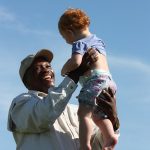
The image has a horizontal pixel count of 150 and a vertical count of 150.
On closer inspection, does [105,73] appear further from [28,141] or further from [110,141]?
[28,141]

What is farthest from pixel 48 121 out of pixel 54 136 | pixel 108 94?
pixel 108 94

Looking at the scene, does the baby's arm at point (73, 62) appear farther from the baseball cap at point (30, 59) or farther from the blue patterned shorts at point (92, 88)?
the baseball cap at point (30, 59)

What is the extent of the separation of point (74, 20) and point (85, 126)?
1248mm

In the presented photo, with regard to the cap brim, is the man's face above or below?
below

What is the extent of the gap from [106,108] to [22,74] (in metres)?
1.93

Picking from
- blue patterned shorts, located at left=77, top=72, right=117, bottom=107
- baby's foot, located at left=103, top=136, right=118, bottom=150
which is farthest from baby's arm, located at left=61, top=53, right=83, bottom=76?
baby's foot, located at left=103, top=136, right=118, bottom=150

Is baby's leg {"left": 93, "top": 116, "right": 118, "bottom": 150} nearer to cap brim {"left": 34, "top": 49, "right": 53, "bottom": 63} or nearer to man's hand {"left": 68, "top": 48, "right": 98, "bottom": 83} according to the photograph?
man's hand {"left": 68, "top": 48, "right": 98, "bottom": 83}

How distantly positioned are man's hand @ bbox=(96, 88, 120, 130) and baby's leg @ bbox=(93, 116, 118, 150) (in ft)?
0.28

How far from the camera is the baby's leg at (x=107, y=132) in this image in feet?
24.7

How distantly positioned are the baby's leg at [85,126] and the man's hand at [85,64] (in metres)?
0.36

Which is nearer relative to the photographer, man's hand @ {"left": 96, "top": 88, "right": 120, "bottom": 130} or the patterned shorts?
the patterned shorts

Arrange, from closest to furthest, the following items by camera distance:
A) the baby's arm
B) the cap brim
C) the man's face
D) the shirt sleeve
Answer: the baby's arm
the shirt sleeve
the man's face
the cap brim

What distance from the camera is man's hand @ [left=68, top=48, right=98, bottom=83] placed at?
7.38 m

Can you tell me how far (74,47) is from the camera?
7.43 m
